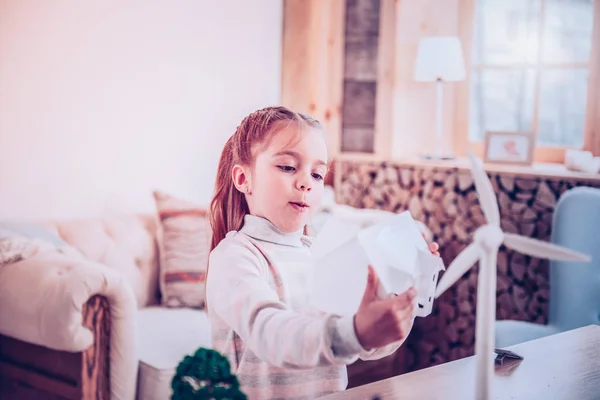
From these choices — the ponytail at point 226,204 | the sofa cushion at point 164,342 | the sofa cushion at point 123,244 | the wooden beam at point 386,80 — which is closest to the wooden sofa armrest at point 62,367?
the sofa cushion at point 164,342

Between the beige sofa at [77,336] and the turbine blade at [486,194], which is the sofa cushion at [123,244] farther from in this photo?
the turbine blade at [486,194]

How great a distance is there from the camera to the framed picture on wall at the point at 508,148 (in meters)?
3.07

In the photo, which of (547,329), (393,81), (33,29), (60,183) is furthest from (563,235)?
(33,29)

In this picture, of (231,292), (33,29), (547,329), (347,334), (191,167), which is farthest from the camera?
(191,167)

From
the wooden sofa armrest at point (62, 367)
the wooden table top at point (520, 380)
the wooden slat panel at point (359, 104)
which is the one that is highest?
the wooden slat panel at point (359, 104)

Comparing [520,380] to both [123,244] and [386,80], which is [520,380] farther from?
[386,80]

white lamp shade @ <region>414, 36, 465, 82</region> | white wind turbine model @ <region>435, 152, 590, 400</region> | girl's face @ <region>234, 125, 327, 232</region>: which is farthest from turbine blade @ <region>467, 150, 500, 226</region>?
white lamp shade @ <region>414, 36, 465, 82</region>

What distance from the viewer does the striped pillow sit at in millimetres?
2777

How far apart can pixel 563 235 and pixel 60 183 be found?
2.04m

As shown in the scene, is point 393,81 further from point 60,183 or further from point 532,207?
point 60,183

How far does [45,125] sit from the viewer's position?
2.81 metres

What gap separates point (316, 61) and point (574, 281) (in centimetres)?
196

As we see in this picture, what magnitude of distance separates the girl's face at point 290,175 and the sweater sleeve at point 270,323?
96 millimetres

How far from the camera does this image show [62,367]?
2184 millimetres
